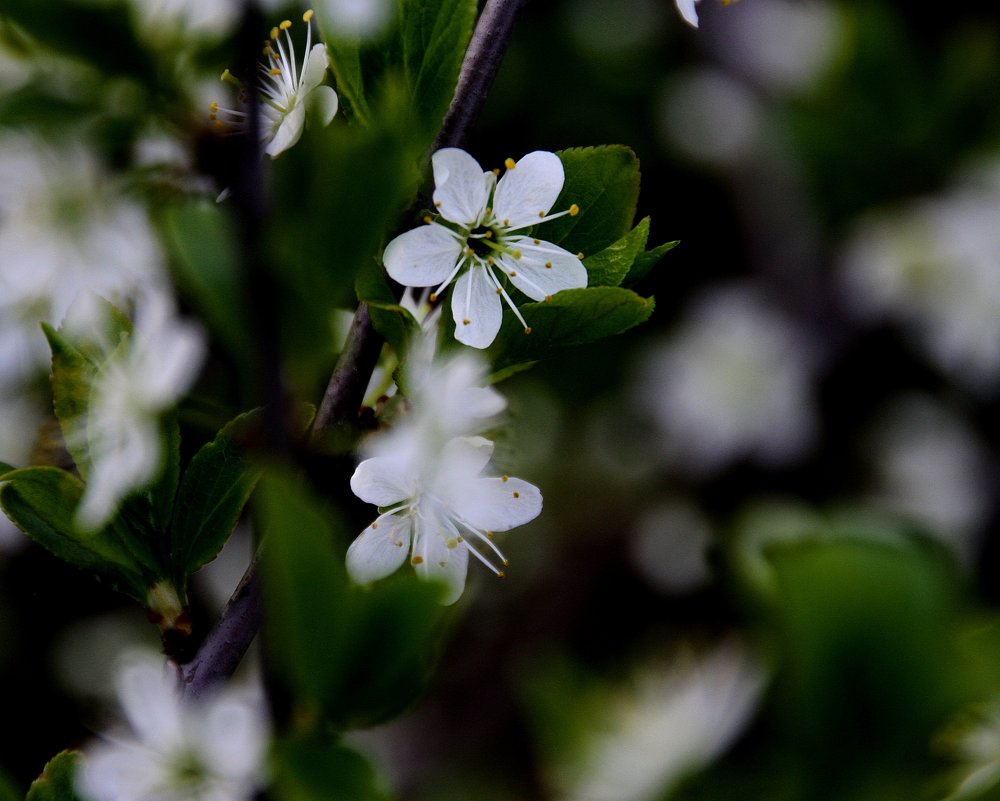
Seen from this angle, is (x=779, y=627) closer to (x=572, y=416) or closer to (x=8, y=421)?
(x=8, y=421)

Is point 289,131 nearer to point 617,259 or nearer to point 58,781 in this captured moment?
point 617,259

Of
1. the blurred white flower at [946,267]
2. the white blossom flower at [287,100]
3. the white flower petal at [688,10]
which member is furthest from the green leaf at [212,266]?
the blurred white flower at [946,267]

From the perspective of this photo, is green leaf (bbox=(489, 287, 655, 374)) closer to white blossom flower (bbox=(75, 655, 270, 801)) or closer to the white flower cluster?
the white flower cluster

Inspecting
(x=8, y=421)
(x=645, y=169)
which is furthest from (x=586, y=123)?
(x=8, y=421)

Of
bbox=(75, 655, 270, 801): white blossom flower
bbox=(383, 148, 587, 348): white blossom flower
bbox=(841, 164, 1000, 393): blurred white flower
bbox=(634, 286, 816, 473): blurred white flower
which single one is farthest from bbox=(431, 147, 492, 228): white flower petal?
bbox=(634, 286, 816, 473): blurred white flower

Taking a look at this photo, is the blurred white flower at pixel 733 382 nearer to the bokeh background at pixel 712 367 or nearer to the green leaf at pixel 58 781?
the bokeh background at pixel 712 367
